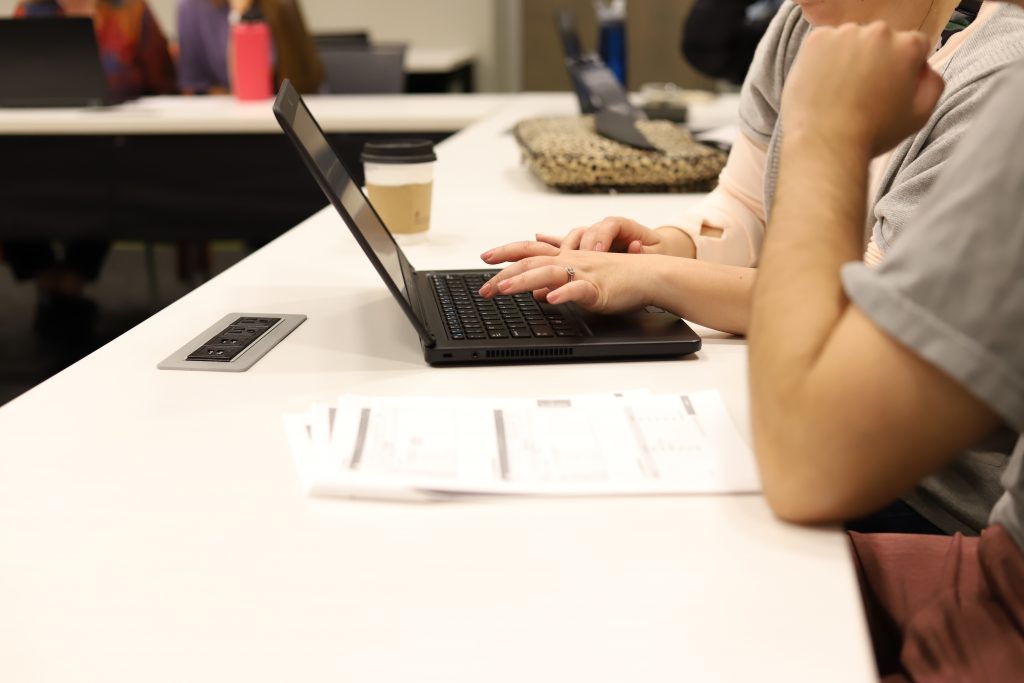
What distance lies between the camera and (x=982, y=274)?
0.52 metres

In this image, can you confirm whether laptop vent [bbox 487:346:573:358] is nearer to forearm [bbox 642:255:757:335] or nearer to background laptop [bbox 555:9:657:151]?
forearm [bbox 642:255:757:335]

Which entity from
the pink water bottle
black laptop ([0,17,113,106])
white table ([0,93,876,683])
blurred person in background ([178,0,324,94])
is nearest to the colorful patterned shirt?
blurred person in background ([178,0,324,94])

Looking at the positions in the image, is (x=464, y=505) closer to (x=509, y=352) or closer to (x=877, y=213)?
(x=509, y=352)

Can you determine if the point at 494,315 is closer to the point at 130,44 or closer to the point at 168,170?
the point at 168,170

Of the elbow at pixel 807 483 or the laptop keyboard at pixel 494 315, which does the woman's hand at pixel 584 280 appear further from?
the elbow at pixel 807 483

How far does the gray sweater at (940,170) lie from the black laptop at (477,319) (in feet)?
0.58

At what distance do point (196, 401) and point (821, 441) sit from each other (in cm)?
51

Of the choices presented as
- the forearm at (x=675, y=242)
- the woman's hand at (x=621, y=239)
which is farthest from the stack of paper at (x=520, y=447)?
the forearm at (x=675, y=242)

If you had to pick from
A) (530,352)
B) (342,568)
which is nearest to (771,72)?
(530,352)

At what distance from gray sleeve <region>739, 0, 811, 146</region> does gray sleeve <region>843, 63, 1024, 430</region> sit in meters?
0.75

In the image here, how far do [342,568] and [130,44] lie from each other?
11.4 feet

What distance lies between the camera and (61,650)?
516 millimetres

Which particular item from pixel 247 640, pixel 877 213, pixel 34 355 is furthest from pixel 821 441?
pixel 34 355

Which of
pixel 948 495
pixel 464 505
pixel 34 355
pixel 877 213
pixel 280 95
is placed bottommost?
pixel 34 355
